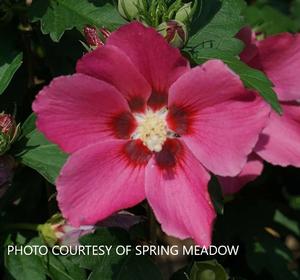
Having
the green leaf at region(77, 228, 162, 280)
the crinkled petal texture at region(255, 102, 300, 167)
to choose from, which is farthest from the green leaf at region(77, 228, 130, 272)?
the crinkled petal texture at region(255, 102, 300, 167)

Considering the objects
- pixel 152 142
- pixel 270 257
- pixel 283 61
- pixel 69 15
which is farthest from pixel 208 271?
pixel 270 257

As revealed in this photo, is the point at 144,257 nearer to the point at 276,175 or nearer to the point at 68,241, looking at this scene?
the point at 68,241

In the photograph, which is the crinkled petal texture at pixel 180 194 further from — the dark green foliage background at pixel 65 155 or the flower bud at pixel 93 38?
the flower bud at pixel 93 38

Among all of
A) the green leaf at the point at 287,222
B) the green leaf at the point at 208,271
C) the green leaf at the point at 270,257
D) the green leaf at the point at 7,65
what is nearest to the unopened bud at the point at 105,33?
the green leaf at the point at 7,65

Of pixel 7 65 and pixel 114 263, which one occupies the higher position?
pixel 7 65

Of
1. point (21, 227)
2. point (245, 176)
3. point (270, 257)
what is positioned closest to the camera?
point (245, 176)

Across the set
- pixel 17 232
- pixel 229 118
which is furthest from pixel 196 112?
pixel 17 232

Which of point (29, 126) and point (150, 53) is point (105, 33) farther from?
point (29, 126)
